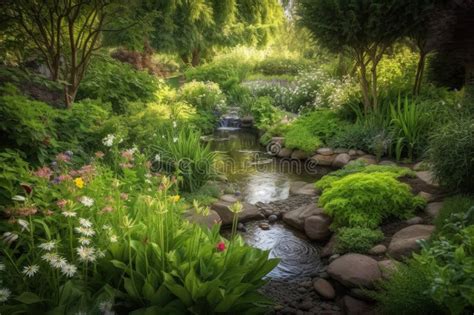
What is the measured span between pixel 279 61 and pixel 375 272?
53.3 feet

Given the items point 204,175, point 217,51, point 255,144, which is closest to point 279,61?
point 217,51

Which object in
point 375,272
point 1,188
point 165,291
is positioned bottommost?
point 375,272

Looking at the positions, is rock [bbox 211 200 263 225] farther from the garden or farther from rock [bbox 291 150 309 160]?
rock [bbox 291 150 309 160]

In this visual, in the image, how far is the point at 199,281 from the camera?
240cm

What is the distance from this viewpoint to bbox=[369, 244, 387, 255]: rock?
12.1 feet

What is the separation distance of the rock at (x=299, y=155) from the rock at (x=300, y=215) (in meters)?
3.09

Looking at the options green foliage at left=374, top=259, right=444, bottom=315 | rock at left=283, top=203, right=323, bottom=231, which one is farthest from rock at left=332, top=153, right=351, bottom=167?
green foliage at left=374, top=259, right=444, bottom=315

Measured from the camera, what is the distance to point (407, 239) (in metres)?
3.62

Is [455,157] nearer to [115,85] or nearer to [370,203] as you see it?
[370,203]

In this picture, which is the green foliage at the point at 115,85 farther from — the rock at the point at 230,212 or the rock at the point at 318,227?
the rock at the point at 318,227

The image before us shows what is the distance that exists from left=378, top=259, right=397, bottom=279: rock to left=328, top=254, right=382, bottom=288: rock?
0.04 meters

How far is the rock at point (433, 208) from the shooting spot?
406cm

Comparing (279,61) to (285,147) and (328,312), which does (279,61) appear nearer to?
(285,147)

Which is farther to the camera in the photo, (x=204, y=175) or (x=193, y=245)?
(x=204, y=175)
